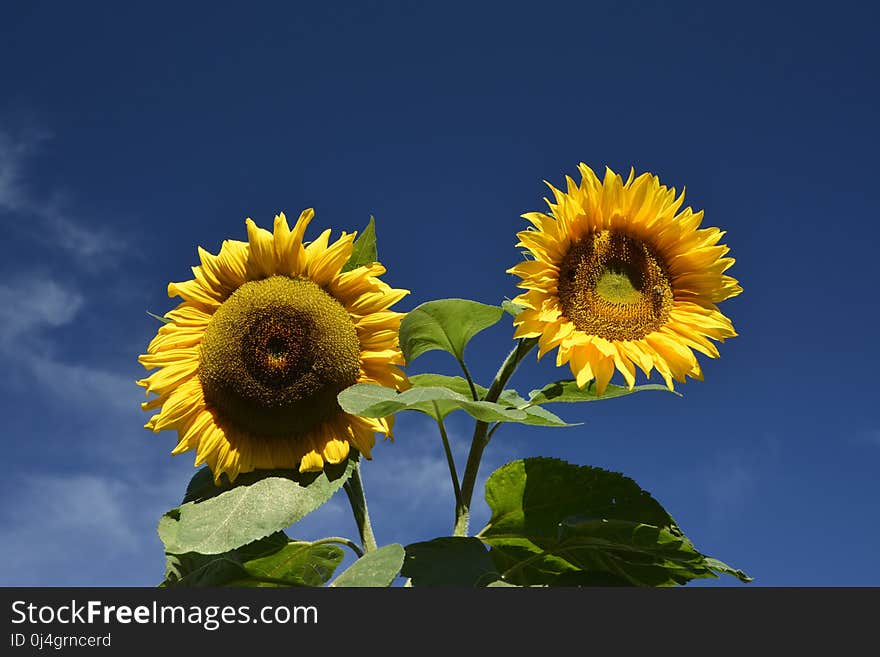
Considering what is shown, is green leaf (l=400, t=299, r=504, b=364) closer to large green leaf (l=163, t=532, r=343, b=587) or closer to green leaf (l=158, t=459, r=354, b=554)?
green leaf (l=158, t=459, r=354, b=554)

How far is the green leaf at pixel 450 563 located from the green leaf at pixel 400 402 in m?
0.44

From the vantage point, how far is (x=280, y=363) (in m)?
2.82

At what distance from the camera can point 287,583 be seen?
283cm

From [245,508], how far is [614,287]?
1327 millimetres

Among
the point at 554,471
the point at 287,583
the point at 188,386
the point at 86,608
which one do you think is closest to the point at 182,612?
the point at 86,608

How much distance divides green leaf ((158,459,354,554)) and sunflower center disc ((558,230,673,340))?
2.91ft

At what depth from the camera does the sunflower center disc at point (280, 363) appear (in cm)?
282

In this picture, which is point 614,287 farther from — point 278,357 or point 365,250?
point 278,357

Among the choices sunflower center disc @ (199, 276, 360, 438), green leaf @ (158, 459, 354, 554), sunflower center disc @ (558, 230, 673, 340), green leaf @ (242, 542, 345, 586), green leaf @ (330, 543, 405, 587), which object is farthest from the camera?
green leaf @ (242, 542, 345, 586)

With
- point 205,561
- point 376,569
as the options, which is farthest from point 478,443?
point 205,561

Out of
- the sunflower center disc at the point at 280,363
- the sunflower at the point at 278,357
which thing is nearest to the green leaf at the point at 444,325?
the sunflower at the point at 278,357

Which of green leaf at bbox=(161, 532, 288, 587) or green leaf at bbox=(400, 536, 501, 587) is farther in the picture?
green leaf at bbox=(161, 532, 288, 587)

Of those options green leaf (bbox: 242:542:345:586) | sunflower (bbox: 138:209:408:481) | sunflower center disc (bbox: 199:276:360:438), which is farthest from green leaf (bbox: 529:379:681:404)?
green leaf (bbox: 242:542:345:586)

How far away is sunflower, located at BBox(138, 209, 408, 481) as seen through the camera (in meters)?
2.82
